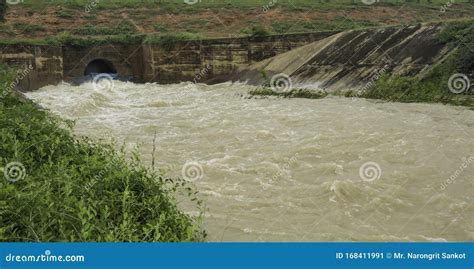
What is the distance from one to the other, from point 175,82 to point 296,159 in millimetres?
24193

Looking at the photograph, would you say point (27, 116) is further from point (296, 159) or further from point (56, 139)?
point (296, 159)

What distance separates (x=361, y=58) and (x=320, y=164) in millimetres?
14986

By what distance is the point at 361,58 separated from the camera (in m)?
23.6

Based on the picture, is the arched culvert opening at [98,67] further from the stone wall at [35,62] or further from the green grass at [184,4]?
the green grass at [184,4]

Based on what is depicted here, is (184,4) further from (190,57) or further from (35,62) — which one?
(35,62)

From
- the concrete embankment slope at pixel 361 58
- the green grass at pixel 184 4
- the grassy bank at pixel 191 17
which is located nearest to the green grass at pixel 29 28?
the grassy bank at pixel 191 17

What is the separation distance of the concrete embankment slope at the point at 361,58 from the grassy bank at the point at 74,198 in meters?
16.1

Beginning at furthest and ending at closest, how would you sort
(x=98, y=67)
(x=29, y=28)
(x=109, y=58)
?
(x=98, y=67) < (x=29, y=28) < (x=109, y=58)

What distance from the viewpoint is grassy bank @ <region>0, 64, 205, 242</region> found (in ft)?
16.1

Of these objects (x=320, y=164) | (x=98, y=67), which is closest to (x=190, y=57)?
(x=98, y=67)

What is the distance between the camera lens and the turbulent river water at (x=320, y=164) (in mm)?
6641

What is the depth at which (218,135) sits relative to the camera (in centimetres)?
1355

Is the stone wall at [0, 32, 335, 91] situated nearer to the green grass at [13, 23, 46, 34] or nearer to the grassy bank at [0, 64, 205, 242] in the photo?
the green grass at [13, 23, 46, 34]

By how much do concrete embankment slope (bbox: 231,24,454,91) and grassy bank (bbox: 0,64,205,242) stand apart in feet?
52.7
